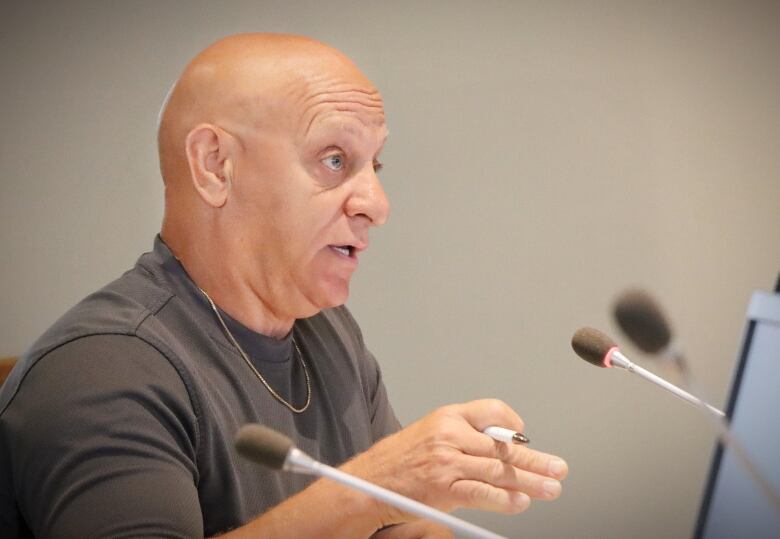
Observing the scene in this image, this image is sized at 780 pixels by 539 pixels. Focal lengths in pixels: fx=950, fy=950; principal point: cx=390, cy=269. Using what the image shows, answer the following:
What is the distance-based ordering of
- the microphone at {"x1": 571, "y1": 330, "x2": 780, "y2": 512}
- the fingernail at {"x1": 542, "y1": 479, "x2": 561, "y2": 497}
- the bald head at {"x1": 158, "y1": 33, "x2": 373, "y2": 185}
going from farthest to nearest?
the bald head at {"x1": 158, "y1": 33, "x2": 373, "y2": 185}, the fingernail at {"x1": 542, "y1": 479, "x2": 561, "y2": 497}, the microphone at {"x1": 571, "y1": 330, "x2": 780, "y2": 512}

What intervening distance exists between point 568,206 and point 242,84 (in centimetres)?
114

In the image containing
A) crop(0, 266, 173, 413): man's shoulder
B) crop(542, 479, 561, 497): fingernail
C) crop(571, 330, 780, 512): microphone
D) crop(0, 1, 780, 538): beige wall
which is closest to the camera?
crop(571, 330, 780, 512): microphone

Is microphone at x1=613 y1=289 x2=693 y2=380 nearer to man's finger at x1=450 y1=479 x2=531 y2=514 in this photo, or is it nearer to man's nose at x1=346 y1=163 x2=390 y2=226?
man's finger at x1=450 y1=479 x2=531 y2=514

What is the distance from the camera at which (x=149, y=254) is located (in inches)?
49.4

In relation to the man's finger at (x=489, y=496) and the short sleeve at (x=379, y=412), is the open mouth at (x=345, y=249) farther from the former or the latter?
the man's finger at (x=489, y=496)

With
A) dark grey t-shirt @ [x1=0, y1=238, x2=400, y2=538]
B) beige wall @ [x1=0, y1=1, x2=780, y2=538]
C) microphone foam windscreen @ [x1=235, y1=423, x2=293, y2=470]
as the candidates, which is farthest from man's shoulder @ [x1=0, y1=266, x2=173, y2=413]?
beige wall @ [x1=0, y1=1, x2=780, y2=538]

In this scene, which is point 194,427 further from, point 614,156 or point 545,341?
point 614,156

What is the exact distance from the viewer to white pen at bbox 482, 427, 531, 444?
3.07ft

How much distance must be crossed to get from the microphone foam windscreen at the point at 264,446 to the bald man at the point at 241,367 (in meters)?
0.23

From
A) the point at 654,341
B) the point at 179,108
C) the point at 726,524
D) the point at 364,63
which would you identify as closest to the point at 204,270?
the point at 179,108

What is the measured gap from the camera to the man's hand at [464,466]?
94 centimetres

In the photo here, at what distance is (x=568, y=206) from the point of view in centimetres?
219

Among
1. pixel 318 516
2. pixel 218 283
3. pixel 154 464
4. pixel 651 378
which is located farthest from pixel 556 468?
pixel 218 283

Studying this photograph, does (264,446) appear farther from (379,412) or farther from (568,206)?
(568,206)
